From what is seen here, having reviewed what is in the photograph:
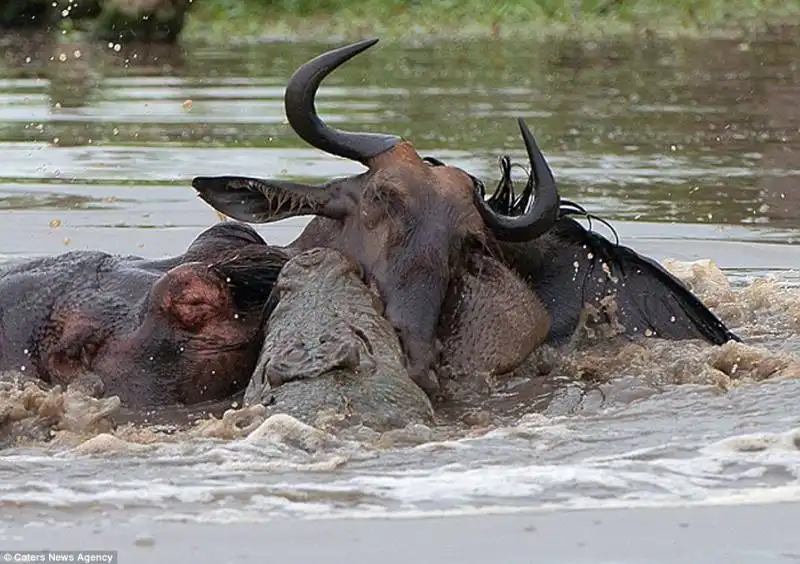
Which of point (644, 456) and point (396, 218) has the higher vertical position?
point (396, 218)

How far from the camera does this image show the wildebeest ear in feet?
20.4

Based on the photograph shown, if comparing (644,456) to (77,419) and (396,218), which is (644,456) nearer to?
(396,218)

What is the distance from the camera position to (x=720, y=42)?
72.0 feet

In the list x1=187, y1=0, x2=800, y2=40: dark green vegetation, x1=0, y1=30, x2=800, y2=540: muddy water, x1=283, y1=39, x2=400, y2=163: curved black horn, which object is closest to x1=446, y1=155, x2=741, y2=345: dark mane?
x1=0, y1=30, x2=800, y2=540: muddy water

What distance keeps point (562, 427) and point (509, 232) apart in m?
0.96

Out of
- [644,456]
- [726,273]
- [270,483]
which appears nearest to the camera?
[270,483]

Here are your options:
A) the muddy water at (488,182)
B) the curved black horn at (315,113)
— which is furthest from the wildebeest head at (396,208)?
the muddy water at (488,182)

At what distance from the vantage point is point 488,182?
10836 mm

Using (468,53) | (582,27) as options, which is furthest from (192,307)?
(582,27)

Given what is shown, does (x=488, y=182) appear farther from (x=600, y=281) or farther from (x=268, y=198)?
(x=268, y=198)

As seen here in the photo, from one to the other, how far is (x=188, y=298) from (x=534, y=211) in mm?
1170

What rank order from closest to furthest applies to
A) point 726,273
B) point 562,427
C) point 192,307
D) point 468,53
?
point 562,427, point 192,307, point 726,273, point 468,53

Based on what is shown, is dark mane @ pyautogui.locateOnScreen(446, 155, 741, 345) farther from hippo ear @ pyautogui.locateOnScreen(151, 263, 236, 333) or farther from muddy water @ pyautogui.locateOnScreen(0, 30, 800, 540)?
hippo ear @ pyautogui.locateOnScreen(151, 263, 236, 333)

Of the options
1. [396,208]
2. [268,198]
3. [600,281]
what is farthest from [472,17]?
[396,208]
